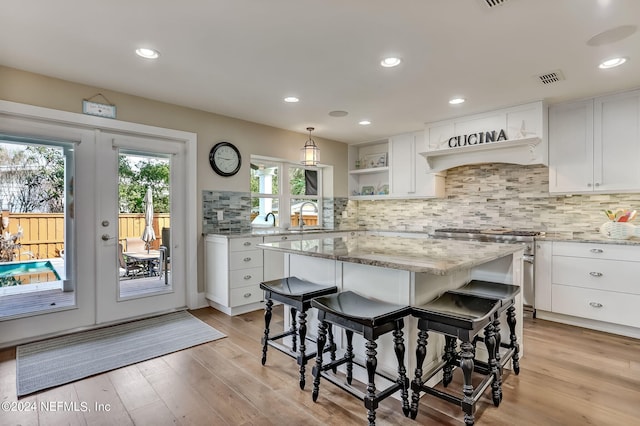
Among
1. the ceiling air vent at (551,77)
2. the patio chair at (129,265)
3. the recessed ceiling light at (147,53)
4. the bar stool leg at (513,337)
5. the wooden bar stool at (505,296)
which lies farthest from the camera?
the patio chair at (129,265)

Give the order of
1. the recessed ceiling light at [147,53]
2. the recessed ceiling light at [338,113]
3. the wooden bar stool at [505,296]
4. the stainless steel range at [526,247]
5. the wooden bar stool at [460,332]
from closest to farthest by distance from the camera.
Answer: the wooden bar stool at [460,332]
the wooden bar stool at [505,296]
the recessed ceiling light at [147,53]
the stainless steel range at [526,247]
the recessed ceiling light at [338,113]

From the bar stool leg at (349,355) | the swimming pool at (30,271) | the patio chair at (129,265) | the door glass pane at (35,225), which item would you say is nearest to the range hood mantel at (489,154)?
the bar stool leg at (349,355)

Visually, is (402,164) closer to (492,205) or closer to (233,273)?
(492,205)

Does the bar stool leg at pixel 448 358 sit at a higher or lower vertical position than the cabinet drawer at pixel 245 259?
lower

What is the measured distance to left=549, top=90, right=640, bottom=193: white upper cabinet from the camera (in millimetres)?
3309

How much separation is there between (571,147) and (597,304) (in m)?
1.62

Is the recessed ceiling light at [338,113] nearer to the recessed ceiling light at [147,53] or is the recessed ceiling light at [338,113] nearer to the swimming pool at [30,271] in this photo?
the recessed ceiling light at [147,53]

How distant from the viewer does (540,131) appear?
3.57 m

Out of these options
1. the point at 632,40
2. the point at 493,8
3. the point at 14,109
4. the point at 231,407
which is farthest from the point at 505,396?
the point at 14,109

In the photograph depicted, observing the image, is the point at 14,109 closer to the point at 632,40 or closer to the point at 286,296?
the point at 286,296

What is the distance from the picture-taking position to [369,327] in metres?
1.65

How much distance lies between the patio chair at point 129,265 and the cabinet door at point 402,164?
3567mm

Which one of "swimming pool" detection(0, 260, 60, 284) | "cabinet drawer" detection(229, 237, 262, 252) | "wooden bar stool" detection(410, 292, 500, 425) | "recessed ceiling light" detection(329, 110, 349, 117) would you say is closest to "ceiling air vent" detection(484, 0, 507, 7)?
"wooden bar stool" detection(410, 292, 500, 425)

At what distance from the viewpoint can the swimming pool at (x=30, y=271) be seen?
2.94 metres
